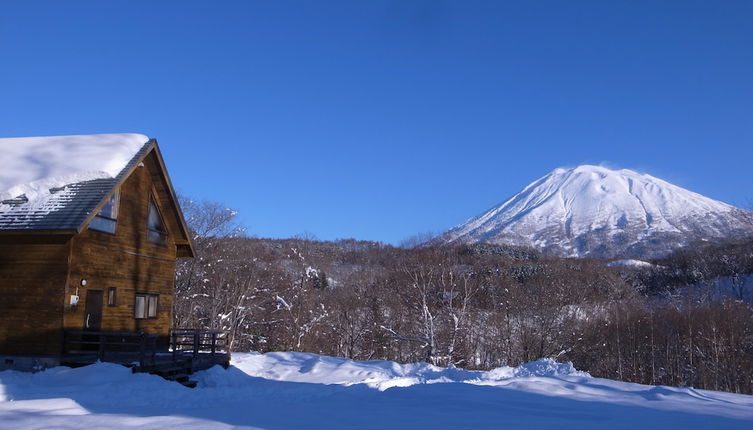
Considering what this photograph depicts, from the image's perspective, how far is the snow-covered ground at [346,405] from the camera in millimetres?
8727

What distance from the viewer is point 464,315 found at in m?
32.5

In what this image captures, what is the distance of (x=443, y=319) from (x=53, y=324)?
21774mm

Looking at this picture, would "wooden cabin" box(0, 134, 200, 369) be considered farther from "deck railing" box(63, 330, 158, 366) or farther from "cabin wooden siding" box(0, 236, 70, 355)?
"deck railing" box(63, 330, 158, 366)

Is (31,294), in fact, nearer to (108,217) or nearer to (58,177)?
(108,217)

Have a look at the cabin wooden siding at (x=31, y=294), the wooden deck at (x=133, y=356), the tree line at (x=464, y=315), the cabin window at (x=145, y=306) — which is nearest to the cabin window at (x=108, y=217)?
the cabin wooden siding at (x=31, y=294)

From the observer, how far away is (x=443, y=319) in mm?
32969

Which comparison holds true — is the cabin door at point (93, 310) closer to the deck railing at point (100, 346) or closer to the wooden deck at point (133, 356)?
the wooden deck at point (133, 356)

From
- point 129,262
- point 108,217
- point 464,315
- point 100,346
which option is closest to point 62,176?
point 108,217

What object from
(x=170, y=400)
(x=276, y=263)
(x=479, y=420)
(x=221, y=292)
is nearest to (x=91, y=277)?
(x=170, y=400)

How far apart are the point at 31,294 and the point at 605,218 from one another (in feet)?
321

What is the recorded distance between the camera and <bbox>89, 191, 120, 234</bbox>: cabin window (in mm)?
15898

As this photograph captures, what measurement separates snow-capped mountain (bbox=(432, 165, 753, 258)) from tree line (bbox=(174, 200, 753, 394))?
26.7m

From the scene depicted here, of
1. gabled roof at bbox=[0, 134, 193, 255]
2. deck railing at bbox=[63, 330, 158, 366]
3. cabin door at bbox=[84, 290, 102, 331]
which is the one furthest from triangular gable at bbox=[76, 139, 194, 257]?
deck railing at bbox=[63, 330, 158, 366]

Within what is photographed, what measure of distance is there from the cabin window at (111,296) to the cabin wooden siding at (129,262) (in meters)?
0.08
